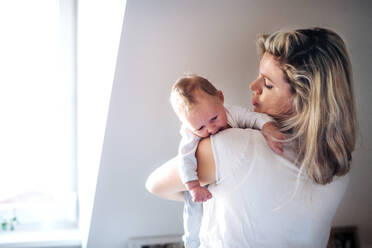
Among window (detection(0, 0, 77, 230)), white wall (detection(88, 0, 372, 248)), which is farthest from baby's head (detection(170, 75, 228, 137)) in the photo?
window (detection(0, 0, 77, 230))

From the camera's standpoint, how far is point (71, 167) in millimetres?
2381

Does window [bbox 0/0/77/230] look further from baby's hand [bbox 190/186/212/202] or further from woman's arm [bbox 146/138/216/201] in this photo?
baby's hand [bbox 190/186/212/202]

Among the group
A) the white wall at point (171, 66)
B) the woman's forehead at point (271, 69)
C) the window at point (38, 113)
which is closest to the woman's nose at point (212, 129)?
the woman's forehead at point (271, 69)

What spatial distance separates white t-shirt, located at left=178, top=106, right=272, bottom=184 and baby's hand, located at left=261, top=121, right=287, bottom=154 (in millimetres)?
27

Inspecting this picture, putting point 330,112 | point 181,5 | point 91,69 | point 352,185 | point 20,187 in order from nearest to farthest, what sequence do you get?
point 330,112 < point 181,5 < point 91,69 < point 352,185 < point 20,187

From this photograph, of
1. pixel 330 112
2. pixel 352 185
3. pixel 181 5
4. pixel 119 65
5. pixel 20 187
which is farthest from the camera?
pixel 20 187

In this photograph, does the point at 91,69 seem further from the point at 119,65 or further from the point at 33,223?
the point at 33,223

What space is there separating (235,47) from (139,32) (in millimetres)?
418

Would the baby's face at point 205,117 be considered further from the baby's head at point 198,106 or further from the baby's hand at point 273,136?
the baby's hand at point 273,136

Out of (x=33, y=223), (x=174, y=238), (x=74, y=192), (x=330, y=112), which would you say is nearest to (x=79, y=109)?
(x=74, y=192)

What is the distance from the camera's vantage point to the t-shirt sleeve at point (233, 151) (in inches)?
45.9

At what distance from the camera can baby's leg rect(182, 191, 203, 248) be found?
4.97 feet

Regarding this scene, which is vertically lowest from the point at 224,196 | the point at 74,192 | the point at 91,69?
the point at 224,196

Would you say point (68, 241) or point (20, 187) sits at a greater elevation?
point (20, 187)
